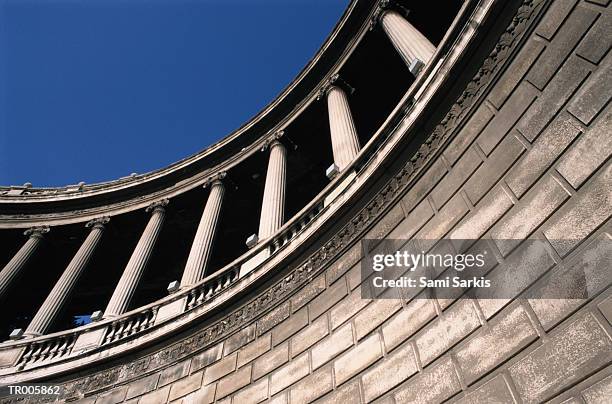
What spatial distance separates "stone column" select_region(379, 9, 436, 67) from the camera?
13.7m

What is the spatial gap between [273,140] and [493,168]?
620 inches

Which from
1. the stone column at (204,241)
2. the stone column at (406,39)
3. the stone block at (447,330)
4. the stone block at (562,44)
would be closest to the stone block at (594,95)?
the stone block at (562,44)

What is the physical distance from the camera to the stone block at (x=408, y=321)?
543 centimetres

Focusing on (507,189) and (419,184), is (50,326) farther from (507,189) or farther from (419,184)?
(507,189)

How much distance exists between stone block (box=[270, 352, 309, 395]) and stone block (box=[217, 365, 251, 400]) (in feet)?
2.28

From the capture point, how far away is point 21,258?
68.8 feet

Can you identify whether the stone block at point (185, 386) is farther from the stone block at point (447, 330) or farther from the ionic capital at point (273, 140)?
the ionic capital at point (273, 140)

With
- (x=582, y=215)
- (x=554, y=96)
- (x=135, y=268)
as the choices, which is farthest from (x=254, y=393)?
(x=135, y=268)

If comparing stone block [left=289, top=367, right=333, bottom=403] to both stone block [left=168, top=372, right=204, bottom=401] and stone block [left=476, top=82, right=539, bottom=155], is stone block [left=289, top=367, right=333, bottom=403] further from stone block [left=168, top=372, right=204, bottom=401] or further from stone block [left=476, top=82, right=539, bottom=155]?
stone block [left=476, top=82, right=539, bottom=155]

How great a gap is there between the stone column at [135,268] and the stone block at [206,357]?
6.14 metres

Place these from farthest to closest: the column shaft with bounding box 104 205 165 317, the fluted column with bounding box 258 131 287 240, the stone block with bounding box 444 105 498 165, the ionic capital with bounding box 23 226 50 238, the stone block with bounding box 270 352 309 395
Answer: the ionic capital with bounding box 23 226 50 238, the column shaft with bounding box 104 205 165 317, the fluted column with bounding box 258 131 287 240, the stone block with bounding box 270 352 309 395, the stone block with bounding box 444 105 498 165

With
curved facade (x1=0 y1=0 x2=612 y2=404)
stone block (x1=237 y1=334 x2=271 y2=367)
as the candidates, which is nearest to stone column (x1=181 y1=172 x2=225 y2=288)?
curved facade (x1=0 y1=0 x2=612 y2=404)

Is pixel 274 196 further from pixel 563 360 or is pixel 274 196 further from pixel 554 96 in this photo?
pixel 563 360

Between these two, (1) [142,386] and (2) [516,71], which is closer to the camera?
(2) [516,71]
